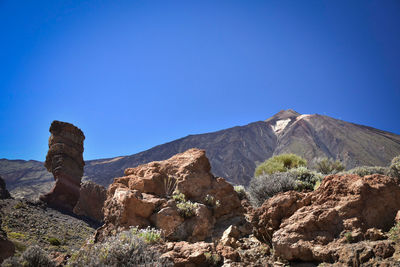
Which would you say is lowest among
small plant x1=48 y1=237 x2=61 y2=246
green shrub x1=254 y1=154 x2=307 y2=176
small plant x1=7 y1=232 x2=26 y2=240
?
small plant x1=48 y1=237 x2=61 y2=246

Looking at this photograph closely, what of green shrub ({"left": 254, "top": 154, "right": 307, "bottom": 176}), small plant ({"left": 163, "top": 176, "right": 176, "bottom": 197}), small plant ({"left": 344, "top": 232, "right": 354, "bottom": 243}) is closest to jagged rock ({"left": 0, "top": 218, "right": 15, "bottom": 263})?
small plant ({"left": 163, "top": 176, "right": 176, "bottom": 197})

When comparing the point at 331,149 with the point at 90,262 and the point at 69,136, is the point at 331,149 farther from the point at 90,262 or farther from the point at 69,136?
the point at 90,262

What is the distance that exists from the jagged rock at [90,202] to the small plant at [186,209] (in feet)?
75.5

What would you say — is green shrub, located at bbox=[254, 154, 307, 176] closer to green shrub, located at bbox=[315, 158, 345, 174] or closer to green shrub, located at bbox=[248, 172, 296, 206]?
green shrub, located at bbox=[315, 158, 345, 174]

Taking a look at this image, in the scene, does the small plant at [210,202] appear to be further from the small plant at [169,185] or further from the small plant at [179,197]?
the small plant at [169,185]

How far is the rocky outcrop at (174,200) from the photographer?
16.6ft

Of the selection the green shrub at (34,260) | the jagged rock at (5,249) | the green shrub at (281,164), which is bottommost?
the jagged rock at (5,249)

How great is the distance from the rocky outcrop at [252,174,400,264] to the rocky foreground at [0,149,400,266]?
0.04 feet

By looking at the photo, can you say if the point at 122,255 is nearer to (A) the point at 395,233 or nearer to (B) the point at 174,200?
(B) the point at 174,200

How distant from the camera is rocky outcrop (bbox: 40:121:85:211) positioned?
23047mm

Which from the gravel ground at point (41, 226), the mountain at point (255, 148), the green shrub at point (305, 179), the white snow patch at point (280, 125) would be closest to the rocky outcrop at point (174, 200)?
the green shrub at point (305, 179)

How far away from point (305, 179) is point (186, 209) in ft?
13.4

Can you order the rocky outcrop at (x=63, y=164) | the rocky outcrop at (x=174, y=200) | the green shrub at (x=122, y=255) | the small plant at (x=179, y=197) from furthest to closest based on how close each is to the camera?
the rocky outcrop at (x=63, y=164) → the small plant at (x=179, y=197) → the rocky outcrop at (x=174, y=200) → the green shrub at (x=122, y=255)

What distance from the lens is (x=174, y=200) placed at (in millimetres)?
5715
